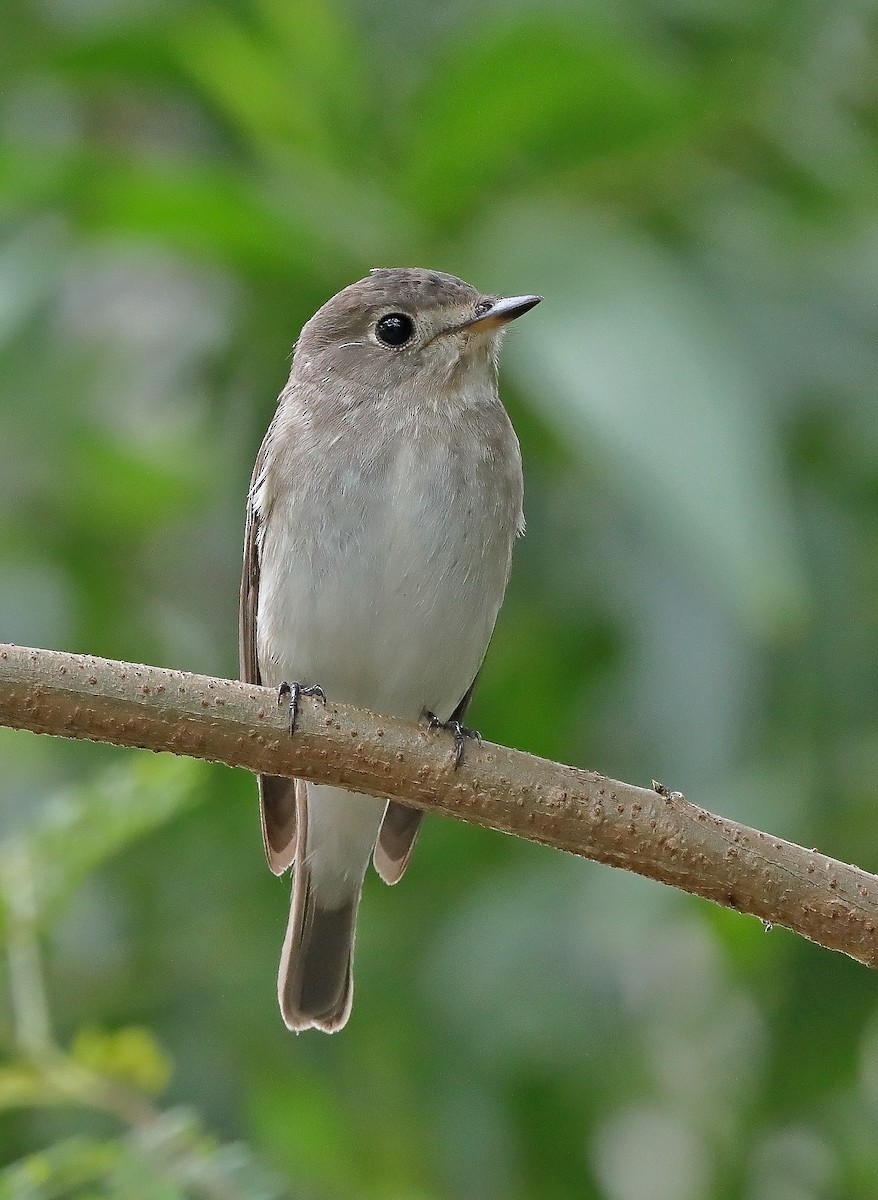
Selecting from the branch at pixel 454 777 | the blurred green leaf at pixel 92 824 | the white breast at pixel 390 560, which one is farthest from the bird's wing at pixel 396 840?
the branch at pixel 454 777

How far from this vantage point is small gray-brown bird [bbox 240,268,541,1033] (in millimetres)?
3863

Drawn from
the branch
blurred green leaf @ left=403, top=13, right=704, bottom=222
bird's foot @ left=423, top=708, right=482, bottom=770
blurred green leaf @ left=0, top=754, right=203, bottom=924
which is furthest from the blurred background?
the branch

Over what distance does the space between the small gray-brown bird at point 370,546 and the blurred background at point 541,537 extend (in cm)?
30

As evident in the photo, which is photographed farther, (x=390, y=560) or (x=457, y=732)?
(x=390, y=560)

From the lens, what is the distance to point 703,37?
524cm

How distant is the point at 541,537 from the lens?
5.00 metres

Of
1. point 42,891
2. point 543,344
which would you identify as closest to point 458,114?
point 543,344

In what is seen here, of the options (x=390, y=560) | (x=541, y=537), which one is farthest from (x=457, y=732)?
(x=541, y=537)

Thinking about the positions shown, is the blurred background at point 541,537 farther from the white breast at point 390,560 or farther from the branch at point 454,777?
the branch at point 454,777

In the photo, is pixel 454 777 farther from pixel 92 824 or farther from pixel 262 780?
pixel 262 780

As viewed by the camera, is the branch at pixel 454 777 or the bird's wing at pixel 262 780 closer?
the branch at pixel 454 777

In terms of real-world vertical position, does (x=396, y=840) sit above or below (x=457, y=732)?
above

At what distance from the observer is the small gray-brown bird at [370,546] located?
3863 mm

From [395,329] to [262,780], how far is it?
1090 millimetres
